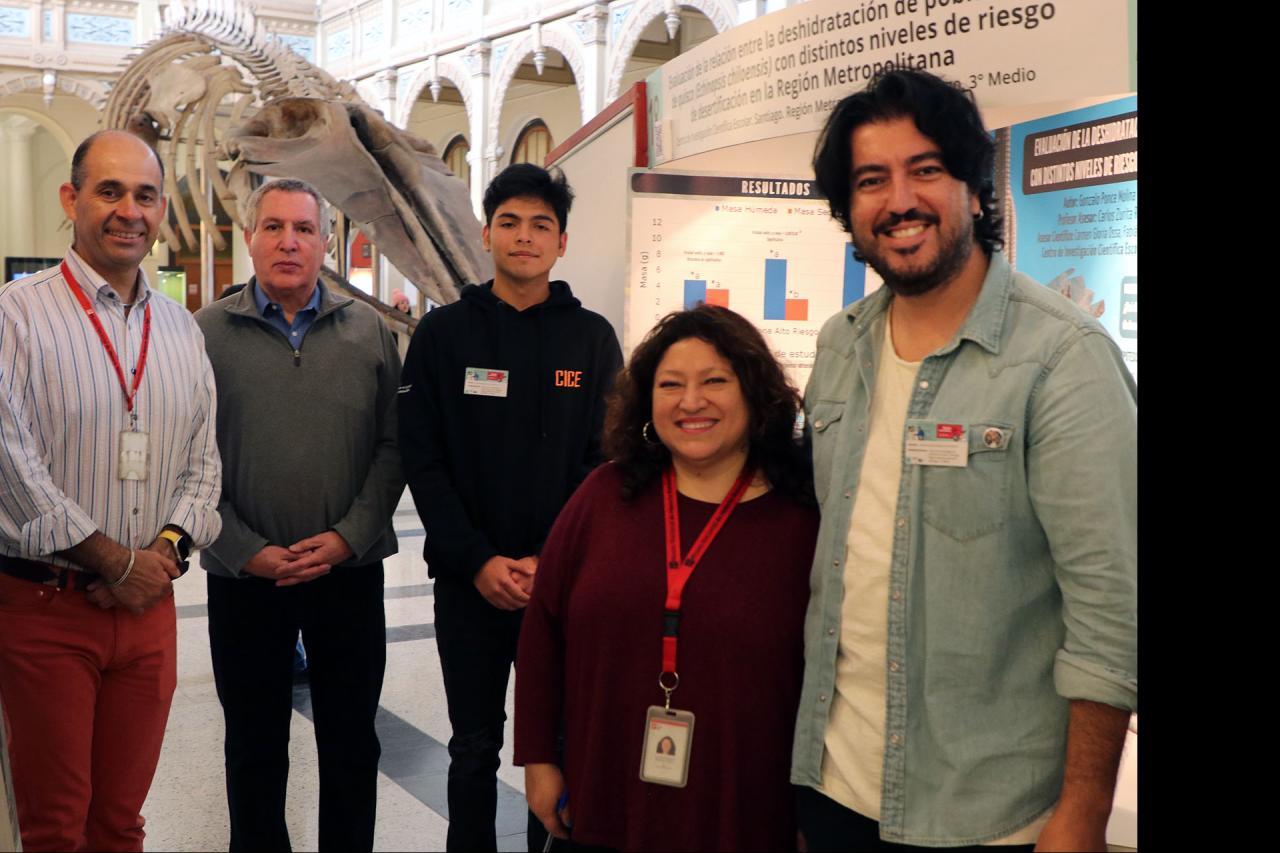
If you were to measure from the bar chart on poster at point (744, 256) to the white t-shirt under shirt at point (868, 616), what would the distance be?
2.06 metres

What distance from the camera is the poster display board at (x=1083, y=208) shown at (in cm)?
267

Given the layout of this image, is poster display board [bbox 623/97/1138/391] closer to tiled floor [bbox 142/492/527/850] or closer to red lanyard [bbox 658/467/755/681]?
tiled floor [bbox 142/492/527/850]

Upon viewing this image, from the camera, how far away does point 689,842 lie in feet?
5.47

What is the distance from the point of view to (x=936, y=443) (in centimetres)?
139

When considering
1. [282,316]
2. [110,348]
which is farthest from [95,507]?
[282,316]

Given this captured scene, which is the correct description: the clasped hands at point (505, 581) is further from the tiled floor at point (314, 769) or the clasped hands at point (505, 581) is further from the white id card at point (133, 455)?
the tiled floor at point (314, 769)

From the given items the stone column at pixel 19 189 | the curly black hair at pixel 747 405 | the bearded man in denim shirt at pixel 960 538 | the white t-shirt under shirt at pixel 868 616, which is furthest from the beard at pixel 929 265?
the stone column at pixel 19 189

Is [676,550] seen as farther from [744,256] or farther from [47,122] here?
[47,122]

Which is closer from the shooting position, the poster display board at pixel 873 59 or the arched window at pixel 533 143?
the poster display board at pixel 873 59

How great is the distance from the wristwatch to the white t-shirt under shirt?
1.52 meters
